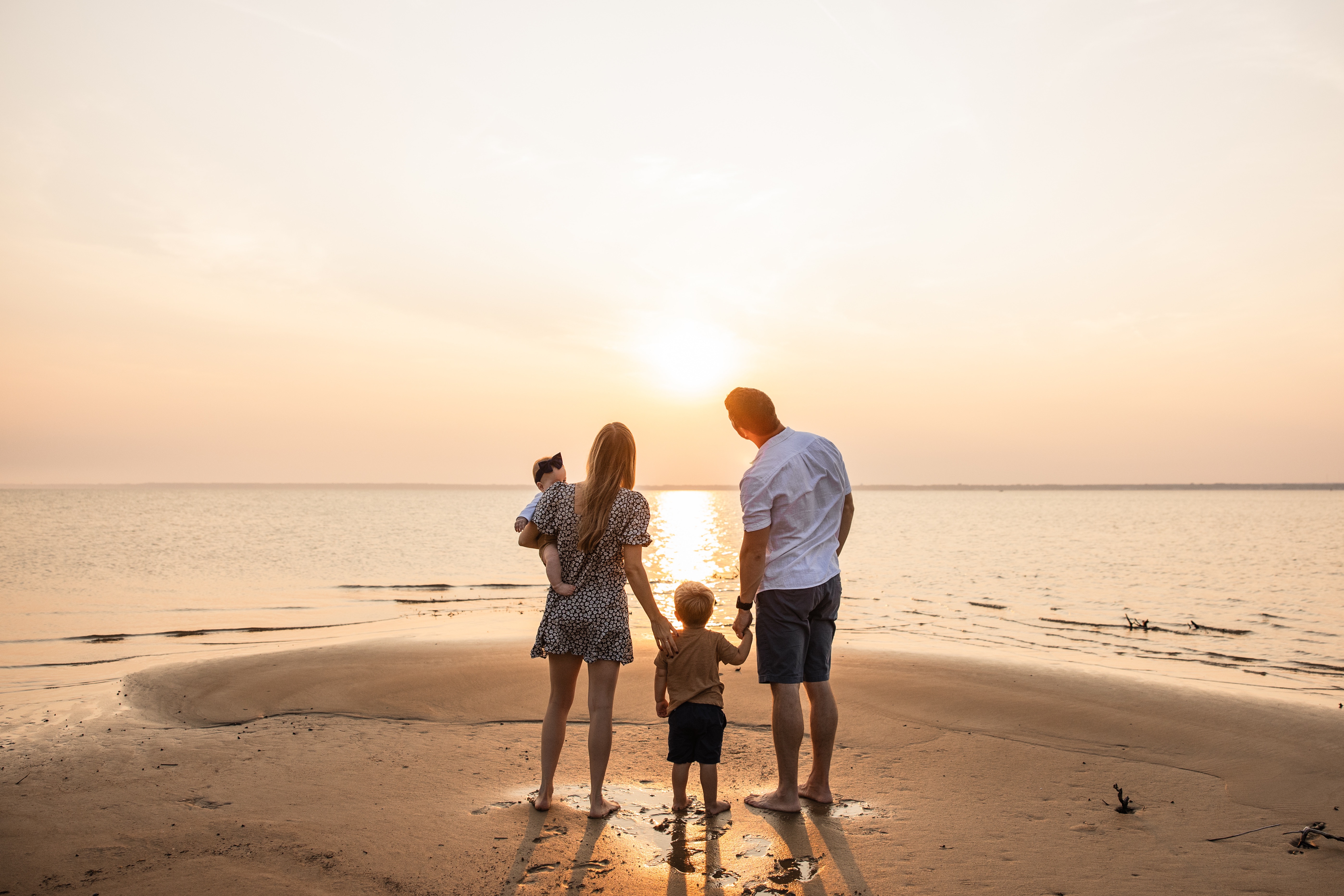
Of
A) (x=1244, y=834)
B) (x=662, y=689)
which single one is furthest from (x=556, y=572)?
(x=1244, y=834)

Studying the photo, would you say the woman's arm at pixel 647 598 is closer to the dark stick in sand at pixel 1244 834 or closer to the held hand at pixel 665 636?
the held hand at pixel 665 636

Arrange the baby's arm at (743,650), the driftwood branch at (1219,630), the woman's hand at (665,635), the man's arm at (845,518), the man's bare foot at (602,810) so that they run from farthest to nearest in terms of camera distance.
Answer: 1. the driftwood branch at (1219,630)
2. the man's arm at (845,518)
3. the man's bare foot at (602,810)
4. the baby's arm at (743,650)
5. the woman's hand at (665,635)

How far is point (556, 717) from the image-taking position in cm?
428

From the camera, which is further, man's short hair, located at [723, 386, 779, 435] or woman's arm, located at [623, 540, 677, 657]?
man's short hair, located at [723, 386, 779, 435]

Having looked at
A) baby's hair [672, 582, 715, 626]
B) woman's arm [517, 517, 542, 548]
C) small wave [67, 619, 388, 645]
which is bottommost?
small wave [67, 619, 388, 645]

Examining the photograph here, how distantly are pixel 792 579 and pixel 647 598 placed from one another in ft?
2.88

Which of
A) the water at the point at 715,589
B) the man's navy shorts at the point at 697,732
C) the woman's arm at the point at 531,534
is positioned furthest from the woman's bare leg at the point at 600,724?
the water at the point at 715,589

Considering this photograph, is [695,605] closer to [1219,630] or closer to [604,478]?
[604,478]

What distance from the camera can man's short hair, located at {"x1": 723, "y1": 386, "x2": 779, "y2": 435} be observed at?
4504 millimetres

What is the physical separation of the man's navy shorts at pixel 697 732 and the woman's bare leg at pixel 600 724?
368 millimetres

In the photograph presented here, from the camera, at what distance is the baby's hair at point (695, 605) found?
4.07m

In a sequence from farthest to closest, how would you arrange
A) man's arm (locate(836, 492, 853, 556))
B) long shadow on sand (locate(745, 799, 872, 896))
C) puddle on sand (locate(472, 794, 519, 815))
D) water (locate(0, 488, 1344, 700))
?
water (locate(0, 488, 1344, 700)) < man's arm (locate(836, 492, 853, 556)) < puddle on sand (locate(472, 794, 519, 815)) < long shadow on sand (locate(745, 799, 872, 896))

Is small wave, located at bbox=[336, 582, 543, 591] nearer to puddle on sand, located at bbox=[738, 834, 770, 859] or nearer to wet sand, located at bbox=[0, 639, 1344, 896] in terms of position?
wet sand, located at bbox=[0, 639, 1344, 896]

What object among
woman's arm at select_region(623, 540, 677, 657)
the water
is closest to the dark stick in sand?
woman's arm at select_region(623, 540, 677, 657)
